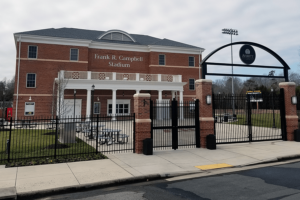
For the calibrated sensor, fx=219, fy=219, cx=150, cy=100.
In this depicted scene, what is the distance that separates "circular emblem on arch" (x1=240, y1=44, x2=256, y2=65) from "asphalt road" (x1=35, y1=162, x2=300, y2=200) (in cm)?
770

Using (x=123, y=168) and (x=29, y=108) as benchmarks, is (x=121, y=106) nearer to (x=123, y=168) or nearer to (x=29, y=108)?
(x=29, y=108)

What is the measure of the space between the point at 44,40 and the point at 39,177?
25.7 meters

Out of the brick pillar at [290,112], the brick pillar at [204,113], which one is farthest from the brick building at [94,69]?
the brick pillar at [290,112]

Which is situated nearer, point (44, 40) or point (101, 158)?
point (101, 158)

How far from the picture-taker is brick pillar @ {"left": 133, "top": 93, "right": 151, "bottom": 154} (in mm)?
9852

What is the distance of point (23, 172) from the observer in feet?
22.6

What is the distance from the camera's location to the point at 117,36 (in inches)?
1278

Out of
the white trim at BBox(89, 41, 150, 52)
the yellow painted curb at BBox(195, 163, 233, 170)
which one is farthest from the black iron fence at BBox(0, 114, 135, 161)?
the white trim at BBox(89, 41, 150, 52)

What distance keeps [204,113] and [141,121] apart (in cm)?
340

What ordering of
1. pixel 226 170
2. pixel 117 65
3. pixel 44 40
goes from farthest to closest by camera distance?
pixel 117 65 < pixel 44 40 < pixel 226 170

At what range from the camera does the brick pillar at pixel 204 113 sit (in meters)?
11.1

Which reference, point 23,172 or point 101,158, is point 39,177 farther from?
point 101,158

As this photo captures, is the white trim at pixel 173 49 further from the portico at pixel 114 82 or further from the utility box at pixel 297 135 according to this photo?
the utility box at pixel 297 135

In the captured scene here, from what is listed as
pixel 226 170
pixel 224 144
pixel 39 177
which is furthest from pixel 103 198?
pixel 224 144
